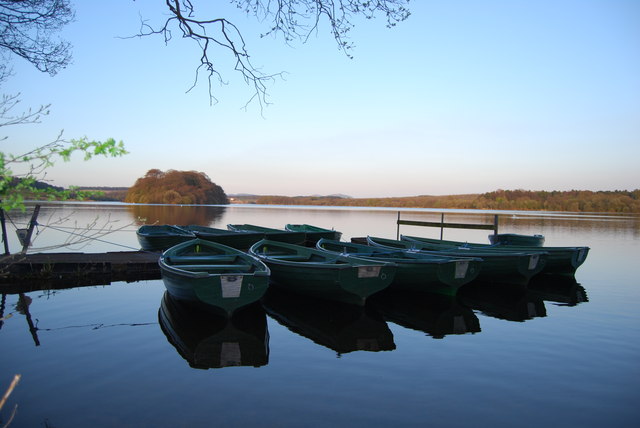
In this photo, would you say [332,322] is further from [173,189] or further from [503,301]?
[173,189]

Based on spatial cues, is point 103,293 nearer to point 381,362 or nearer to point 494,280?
point 381,362

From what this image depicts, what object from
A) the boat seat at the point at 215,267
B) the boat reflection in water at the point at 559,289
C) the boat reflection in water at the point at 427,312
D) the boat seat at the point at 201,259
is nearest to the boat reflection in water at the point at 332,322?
the boat reflection in water at the point at 427,312

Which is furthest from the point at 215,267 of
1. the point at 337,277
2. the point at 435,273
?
the point at 435,273

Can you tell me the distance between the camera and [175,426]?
14.8 feet

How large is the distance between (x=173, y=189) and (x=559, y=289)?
129326 mm

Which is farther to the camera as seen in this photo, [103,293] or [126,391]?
[103,293]

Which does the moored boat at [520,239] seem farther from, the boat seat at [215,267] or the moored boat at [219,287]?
the moored boat at [219,287]

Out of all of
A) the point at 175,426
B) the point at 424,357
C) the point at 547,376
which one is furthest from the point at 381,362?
the point at 175,426

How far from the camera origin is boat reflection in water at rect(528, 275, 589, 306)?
38.6 feet

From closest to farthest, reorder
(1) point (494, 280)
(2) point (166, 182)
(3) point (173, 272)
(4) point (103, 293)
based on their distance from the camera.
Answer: (3) point (173, 272) → (4) point (103, 293) → (1) point (494, 280) → (2) point (166, 182)

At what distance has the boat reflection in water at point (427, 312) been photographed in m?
8.66

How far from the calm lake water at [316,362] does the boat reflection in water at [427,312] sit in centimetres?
5

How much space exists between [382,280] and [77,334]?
19.3ft

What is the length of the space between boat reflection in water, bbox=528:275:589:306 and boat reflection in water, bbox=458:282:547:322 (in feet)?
1.32
